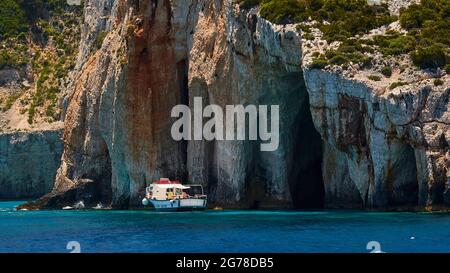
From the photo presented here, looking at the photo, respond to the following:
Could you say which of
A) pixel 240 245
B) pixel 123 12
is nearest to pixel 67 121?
pixel 123 12

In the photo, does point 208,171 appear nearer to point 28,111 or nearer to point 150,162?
point 150,162

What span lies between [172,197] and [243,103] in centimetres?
839

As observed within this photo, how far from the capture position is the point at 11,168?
11019 centimetres

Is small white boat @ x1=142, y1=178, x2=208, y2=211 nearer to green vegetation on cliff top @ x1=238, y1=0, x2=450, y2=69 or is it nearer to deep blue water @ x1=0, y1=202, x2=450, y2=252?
deep blue water @ x1=0, y1=202, x2=450, y2=252

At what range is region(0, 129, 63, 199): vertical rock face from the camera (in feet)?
356

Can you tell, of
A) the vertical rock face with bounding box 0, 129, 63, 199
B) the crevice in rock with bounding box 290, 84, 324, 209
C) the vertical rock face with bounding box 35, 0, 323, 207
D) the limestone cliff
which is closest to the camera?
the limestone cliff

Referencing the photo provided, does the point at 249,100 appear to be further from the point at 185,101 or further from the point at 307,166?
the point at 185,101

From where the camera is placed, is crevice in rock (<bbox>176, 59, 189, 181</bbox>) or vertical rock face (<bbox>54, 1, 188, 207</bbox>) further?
crevice in rock (<bbox>176, 59, 189, 181</bbox>)

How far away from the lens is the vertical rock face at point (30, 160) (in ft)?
356

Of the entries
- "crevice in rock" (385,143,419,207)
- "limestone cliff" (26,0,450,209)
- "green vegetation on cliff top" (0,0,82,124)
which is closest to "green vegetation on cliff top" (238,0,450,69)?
"limestone cliff" (26,0,450,209)

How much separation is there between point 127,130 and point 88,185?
9840mm

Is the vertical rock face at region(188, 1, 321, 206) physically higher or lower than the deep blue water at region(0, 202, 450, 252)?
higher

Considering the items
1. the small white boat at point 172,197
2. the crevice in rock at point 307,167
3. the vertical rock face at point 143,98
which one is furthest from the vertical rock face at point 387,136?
the vertical rock face at point 143,98

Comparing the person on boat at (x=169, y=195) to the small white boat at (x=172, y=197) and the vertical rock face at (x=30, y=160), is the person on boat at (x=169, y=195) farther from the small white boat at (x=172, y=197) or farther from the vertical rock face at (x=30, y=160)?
the vertical rock face at (x=30, y=160)
